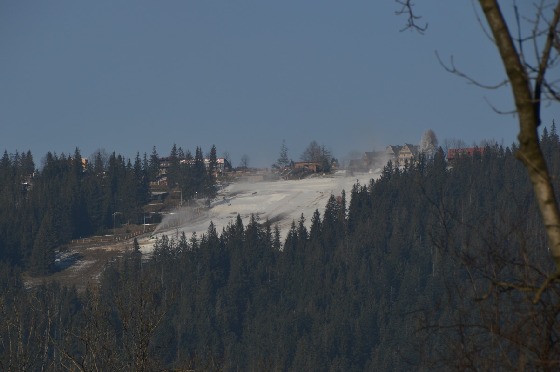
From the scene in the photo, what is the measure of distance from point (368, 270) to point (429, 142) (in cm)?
6690

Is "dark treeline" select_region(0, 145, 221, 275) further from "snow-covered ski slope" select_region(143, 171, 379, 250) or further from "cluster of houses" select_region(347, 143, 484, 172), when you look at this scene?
"cluster of houses" select_region(347, 143, 484, 172)

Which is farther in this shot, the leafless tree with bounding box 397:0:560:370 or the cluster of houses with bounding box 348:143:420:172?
the cluster of houses with bounding box 348:143:420:172

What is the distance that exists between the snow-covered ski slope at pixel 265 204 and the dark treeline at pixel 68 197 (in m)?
4.88

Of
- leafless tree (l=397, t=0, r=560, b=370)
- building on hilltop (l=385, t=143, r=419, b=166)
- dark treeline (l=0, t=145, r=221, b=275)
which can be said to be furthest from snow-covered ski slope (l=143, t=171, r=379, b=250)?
leafless tree (l=397, t=0, r=560, b=370)

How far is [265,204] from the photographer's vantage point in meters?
138

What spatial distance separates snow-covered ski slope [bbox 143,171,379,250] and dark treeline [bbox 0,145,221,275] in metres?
4.88

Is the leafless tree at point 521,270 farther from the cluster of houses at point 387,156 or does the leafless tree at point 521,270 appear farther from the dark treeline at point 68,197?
the cluster of houses at point 387,156

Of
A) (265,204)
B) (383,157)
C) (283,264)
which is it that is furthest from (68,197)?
(383,157)

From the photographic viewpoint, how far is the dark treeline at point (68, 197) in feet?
401

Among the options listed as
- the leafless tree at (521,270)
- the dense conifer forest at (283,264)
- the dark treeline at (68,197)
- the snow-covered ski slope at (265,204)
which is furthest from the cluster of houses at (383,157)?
the leafless tree at (521,270)

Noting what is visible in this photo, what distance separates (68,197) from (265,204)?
24875 mm

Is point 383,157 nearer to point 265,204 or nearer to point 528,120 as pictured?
point 265,204

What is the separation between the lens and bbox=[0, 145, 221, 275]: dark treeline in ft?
401

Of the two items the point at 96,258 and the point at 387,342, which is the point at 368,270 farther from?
the point at 96,258
